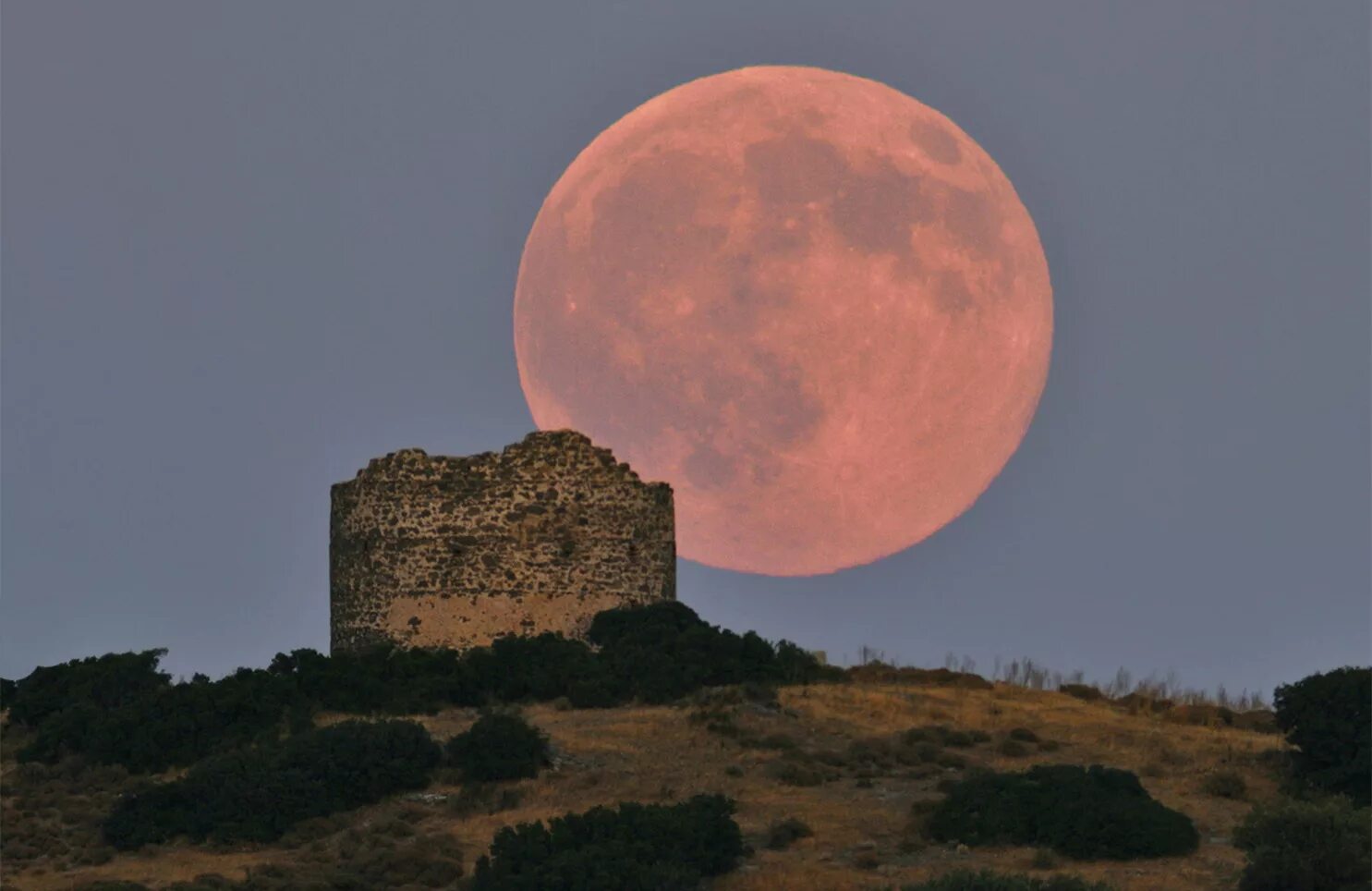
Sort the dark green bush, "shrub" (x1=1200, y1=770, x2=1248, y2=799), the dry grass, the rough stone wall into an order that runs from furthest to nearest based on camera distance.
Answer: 1. the rough stone wall
2. "shrub" (x1=1200, y1=770, x2=1248, y2=799)
3. the dry grass
4. the dark green bush

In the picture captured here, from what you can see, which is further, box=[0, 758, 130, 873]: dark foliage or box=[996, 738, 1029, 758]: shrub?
box=[996, 738, 1029, 758]: shrub

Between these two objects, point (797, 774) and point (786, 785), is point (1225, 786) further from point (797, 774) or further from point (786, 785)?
point (786, 785)

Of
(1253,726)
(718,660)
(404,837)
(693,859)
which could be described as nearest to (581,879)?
(693,859)

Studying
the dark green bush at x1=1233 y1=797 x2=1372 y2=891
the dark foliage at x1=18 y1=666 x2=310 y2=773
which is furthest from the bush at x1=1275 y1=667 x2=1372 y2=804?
the dark foliage at x1=18 y1=666 x2=310 y2=773

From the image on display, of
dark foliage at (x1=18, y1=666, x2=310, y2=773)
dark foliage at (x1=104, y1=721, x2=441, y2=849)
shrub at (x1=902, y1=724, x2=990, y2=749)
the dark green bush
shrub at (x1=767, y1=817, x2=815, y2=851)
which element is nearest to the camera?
the dark green bush

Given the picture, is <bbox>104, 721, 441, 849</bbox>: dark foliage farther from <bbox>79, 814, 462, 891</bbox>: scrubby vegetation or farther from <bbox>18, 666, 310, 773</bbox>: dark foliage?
<bbox>18, 666, 310, 773</bbox>: dark foliage

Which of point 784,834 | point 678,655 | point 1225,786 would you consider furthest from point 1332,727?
point 678,655
